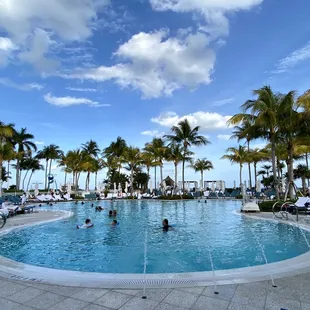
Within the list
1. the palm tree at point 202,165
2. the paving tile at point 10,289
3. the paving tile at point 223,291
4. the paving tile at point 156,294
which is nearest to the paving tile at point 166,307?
the paving tile at point 156,294

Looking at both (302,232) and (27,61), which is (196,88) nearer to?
(27,61)

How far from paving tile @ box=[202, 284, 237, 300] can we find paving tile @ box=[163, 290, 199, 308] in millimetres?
218

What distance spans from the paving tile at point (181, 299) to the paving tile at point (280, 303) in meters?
0.95

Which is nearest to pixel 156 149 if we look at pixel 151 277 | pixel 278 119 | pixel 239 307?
pixel 278 119

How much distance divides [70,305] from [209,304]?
1.84 metres

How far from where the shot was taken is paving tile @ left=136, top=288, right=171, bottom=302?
3.60 m

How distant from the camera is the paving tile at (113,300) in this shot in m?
3.39

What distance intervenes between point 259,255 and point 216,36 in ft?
36.0

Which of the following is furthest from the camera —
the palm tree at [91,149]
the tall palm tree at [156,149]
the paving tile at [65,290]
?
the palm tree at [91,149]

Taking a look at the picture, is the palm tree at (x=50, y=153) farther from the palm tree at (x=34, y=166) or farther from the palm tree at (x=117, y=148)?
the palm tree at (x=117, y=148)

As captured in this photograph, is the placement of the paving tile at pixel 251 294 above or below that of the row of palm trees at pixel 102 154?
below

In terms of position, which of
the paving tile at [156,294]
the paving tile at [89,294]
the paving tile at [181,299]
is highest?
the paving tile at [181,299]

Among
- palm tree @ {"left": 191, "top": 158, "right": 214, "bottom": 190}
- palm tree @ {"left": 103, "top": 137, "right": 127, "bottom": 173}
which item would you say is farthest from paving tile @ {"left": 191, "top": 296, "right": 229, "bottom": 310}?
Answer: palm tree @ {"left": 191, "top": 158, "right": 214, "bottom": 190}

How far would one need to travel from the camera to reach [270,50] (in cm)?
1286
